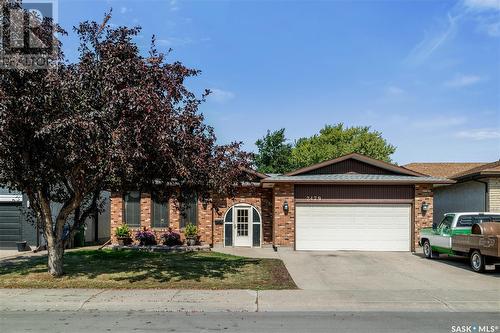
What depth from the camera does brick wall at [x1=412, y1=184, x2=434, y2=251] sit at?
68.3 ft

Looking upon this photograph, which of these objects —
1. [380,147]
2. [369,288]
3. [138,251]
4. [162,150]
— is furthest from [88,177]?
[380,147]

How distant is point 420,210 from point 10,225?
59.8 ft

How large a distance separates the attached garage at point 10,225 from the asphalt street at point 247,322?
13787 mm

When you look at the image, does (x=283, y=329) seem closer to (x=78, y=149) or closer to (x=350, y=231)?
(x=78, y=149)

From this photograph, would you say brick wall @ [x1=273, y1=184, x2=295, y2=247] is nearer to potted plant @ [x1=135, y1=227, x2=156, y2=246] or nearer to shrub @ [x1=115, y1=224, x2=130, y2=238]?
potted plant @ [x1=135, y1=227, x2=156, y2=246]

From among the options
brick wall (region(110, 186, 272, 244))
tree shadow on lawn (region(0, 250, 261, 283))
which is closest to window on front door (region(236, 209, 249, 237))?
brick wall (region(110, 186, 272, 244))

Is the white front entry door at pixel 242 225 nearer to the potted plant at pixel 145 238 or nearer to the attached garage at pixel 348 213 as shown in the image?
the attached garage at pixel 348 213

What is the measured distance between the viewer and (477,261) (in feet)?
48.7

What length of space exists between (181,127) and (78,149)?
8.24 feet

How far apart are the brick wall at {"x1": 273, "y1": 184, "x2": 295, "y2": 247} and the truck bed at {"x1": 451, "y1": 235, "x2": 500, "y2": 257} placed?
6892 mm

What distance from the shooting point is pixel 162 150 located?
10.9 m

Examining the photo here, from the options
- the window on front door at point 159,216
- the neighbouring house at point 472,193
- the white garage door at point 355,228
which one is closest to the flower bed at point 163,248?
the window on front door at point 159,216

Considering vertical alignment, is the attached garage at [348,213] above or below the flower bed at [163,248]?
above

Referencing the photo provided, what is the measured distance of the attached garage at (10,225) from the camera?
2177 cm
